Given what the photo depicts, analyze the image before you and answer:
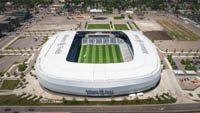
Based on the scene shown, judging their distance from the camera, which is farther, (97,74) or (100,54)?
(100,54)

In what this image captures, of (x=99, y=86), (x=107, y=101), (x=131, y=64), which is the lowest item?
(x=107, y=101)

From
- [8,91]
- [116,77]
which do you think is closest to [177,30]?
[116,77]

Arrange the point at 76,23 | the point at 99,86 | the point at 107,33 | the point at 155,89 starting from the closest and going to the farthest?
the point at 99,86, the point at 155,89, the point at 107,33, the point at 76,23

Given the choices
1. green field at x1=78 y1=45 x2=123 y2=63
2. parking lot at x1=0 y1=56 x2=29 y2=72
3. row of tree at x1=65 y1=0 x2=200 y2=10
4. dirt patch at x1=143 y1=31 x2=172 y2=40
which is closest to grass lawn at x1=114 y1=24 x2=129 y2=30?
dirt patch at x1=143 y1=31 x2=172 y2=40

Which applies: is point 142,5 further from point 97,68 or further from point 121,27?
point 97,68

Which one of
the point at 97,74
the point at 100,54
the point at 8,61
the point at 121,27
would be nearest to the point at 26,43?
the point at 8,61

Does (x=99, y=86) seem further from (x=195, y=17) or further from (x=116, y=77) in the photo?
(x=195, y=17)
